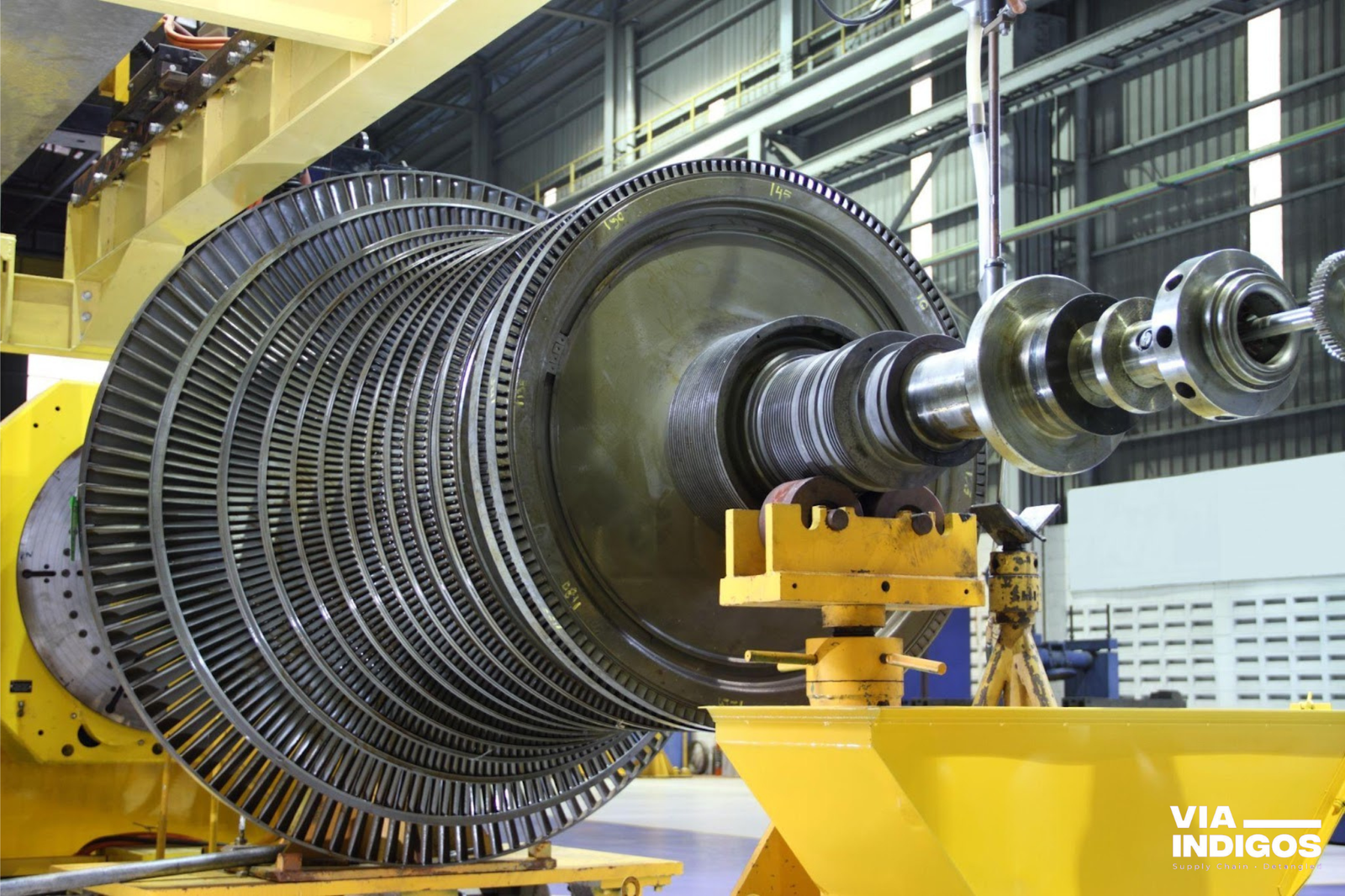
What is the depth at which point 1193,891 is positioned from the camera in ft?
7.77

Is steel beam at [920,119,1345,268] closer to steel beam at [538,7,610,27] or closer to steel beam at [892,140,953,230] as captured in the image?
steel beam at [892,140,953,230]

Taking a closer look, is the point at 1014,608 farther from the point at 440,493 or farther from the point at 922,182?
the point at 922,182

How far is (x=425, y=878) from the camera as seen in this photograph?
12.6 feet

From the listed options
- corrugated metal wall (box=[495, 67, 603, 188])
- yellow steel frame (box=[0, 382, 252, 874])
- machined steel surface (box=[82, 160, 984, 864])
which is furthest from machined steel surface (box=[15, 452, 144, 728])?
corrugated metal wall (box=[495, 67, 603, 188])

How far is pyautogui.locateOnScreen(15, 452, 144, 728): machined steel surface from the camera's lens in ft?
14.7

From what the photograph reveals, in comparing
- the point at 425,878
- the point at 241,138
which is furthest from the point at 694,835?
the point at 241,138

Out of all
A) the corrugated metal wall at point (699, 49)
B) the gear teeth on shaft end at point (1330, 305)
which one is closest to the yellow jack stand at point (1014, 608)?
the gear teeth on shaft end at point (1330, 305)

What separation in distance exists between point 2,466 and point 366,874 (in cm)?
190

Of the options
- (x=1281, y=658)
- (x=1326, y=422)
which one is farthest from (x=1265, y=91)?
(x=1281, y=658)

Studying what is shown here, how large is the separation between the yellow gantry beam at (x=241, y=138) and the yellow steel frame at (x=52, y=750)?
1.05 m

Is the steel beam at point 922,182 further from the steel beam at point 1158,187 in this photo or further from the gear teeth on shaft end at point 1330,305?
the gear teeth on shaft end at point 1330,305

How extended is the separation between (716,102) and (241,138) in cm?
1277

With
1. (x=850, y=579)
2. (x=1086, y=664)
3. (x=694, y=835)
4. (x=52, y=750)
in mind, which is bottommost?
(x=694, y=835)

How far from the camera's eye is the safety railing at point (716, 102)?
572 inches
